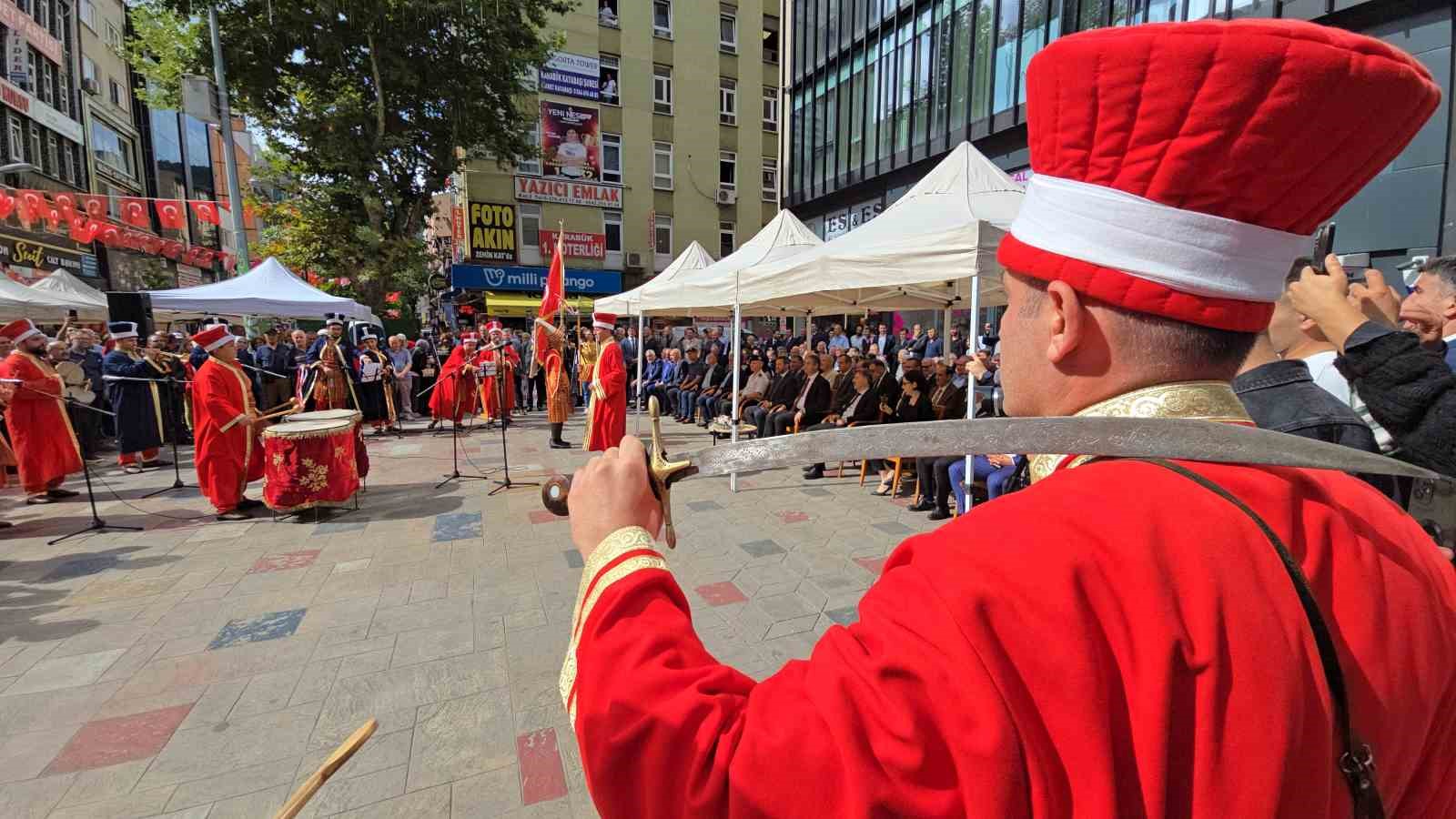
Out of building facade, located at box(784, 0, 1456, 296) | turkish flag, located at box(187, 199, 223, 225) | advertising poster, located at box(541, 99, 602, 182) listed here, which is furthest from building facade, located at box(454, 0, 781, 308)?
turkish flag, located at box(187, 199, 223, 225)

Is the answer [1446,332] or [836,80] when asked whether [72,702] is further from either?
[836,80]

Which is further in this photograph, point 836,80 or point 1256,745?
point 836,80

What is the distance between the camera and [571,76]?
1020 inches

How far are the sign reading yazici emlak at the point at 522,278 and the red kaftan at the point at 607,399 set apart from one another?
17289 millimetres

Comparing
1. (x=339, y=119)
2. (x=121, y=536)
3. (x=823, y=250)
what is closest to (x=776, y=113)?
(x=339, y=119)

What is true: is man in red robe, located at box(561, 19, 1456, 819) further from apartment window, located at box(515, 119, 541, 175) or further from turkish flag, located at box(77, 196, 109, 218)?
apartment window, located at box(515, 119, 541, 175)

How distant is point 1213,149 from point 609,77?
3009 centimetres

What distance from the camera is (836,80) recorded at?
23.9 m

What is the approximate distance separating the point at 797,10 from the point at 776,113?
5.32 meters

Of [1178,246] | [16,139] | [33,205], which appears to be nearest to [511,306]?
[33,205]

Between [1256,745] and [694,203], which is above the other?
[694,203]

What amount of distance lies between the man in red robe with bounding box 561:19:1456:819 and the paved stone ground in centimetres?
224

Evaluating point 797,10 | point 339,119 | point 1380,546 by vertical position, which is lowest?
point 1380,546

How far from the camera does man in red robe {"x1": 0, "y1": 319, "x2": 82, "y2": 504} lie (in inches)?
274
